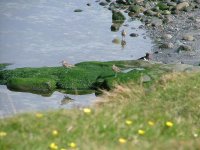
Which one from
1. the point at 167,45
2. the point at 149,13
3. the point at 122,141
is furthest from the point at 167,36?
the point at 122,141

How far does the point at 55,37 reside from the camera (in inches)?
1468

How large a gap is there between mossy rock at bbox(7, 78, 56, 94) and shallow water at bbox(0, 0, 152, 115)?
1.56 ft

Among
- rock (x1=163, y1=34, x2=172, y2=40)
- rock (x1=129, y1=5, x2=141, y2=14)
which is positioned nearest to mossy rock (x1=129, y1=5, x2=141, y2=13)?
rock (x1=129, y1=5, x2=141, y2=14)

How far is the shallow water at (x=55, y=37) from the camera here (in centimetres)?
3170

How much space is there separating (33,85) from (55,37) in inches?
430

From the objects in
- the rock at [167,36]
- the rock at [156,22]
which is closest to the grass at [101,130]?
the rock at [167,36]

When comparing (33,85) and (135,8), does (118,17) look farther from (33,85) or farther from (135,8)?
(33,85)

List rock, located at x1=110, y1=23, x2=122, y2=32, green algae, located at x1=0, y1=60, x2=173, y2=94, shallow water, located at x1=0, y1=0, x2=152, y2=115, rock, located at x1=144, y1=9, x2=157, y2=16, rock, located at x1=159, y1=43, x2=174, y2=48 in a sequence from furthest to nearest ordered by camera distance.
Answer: rock, located at x1=144, y1=9, x2=157, y2=16 < rock, located at x1=110, y1=23, x2=122, y2=32 < rock, located at x1=159, y1=43, x2=174, y2=48 < shallow water, located at x1=0, y1=0, x2=152, y2=115 < green algae, located at x1=0, y1=60, x2=173, y2=94

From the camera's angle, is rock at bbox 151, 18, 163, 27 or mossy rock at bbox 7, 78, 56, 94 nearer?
mossy rock at bbox 7, 78, 56, 94

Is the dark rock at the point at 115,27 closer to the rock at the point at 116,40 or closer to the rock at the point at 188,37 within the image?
the rock at the point at 116,40

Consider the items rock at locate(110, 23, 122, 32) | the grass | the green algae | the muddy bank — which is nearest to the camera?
the grass

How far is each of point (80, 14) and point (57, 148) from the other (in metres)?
36.3

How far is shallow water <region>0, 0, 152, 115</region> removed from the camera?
104 ft

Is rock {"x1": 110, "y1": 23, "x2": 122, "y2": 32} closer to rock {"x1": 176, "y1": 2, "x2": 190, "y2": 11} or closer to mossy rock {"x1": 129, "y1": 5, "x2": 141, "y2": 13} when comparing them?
mossy rock {"x1": 129, "y1": 5, "x2": 141, "y2": 13}
